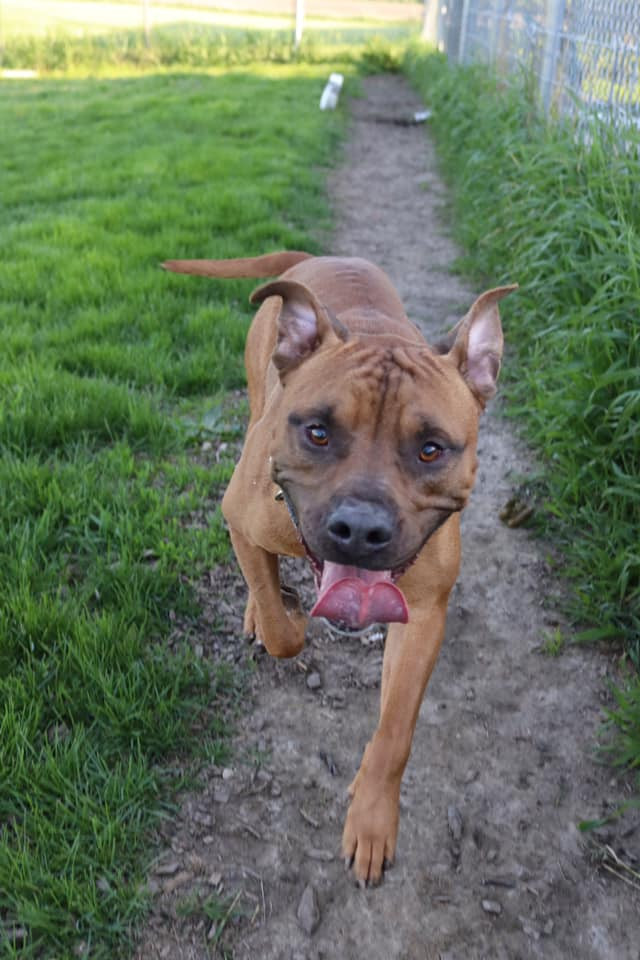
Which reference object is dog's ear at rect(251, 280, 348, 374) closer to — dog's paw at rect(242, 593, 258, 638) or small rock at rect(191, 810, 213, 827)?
dog's paw at rect(242, 593, 258, 638)

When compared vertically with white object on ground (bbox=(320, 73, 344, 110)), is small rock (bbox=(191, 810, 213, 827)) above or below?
below

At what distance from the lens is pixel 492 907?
82.9 inches

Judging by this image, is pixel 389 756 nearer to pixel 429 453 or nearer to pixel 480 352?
pixel 429 453

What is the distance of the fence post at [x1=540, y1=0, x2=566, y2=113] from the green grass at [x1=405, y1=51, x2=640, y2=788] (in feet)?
0.51

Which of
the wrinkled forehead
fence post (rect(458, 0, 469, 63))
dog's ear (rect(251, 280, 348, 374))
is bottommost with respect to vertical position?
the wrinkled forehead

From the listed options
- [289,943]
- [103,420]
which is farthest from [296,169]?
[289,943]

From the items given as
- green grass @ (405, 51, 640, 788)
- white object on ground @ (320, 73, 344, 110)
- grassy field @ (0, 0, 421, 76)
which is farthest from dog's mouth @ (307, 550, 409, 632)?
grassy field @ (0, 0, 421, 76)

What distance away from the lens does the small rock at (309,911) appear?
202 cm

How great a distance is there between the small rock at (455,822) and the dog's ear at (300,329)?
→ 1294 millimetres

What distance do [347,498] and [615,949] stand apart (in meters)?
1.23

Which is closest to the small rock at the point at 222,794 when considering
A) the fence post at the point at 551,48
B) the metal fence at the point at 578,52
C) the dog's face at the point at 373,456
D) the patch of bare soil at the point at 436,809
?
the patch of bare soil at the point at 436,809

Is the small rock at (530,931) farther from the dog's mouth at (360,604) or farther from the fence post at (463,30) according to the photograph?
the fence post at (463,30)

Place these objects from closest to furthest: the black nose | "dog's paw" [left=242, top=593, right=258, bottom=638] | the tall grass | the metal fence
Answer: the black nose, "dog's paw" [left=242, top=593, right=258, bottom=638], the metal fence, the tall grass

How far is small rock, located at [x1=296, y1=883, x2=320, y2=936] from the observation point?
202 cm
